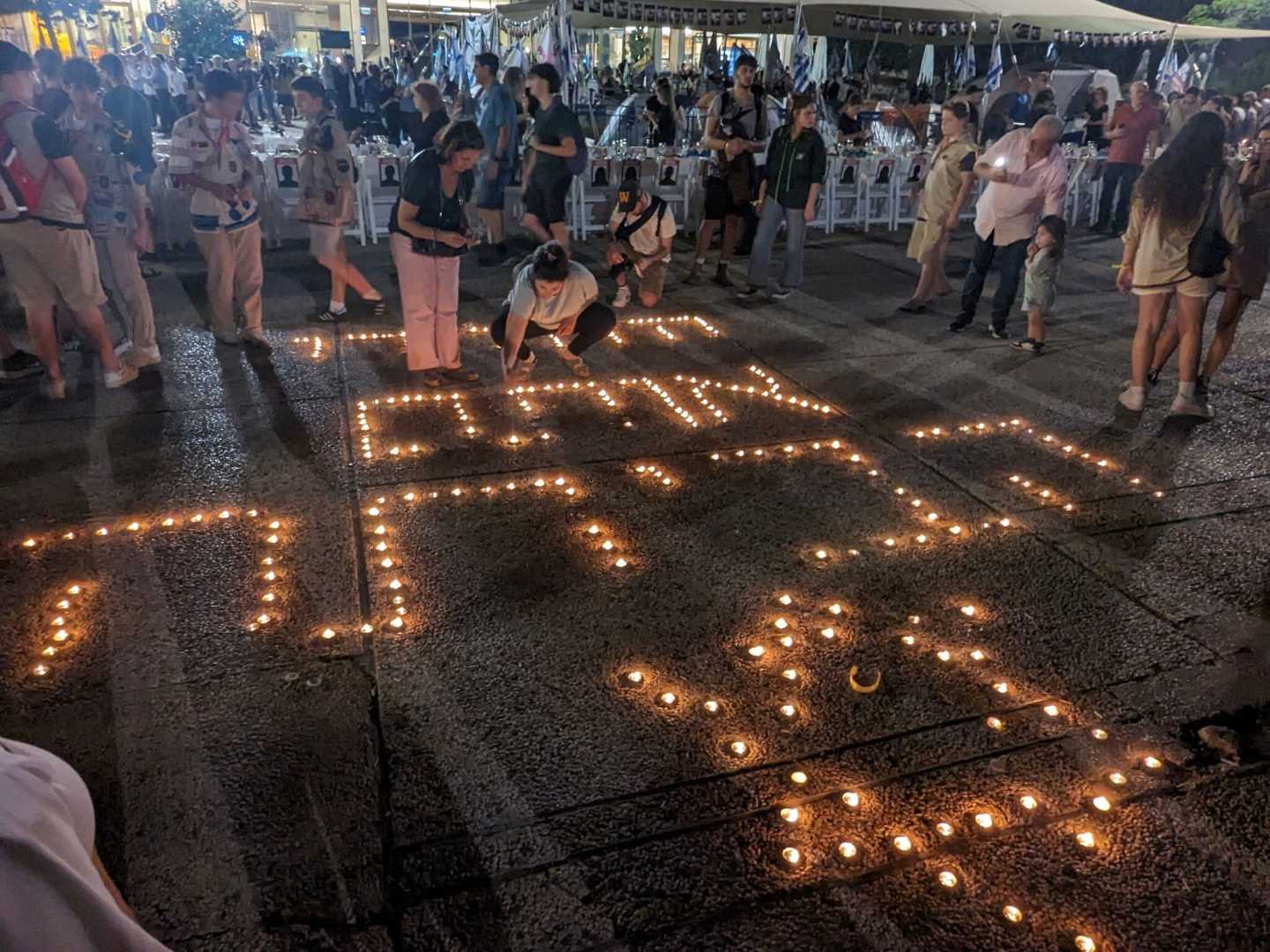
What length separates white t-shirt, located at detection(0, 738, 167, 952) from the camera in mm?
818

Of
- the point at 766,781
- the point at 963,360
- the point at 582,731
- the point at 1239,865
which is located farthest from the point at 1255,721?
the point at 963,360

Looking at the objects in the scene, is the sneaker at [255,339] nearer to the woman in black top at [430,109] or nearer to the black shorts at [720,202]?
the woman in black top at [430,109]

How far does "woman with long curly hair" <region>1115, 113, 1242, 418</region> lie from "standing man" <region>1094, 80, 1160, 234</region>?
19.1 ft

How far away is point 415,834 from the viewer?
7.88 ft

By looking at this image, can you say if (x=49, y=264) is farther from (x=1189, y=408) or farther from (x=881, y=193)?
(x=881, y=193)

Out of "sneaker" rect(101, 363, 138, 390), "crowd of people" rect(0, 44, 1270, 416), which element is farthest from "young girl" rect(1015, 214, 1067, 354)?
"sneaker" rect(101, 363, 138, 390)

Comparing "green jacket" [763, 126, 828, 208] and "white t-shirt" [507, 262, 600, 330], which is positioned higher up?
"green jacket" [763, 126, 828, 208]

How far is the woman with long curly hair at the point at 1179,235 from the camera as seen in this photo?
4.77 meters

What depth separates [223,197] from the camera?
5727 millimetres

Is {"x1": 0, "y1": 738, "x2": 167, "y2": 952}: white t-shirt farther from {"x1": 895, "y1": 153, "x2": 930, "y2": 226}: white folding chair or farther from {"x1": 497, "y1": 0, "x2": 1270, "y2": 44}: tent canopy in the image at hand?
{"x1": 895, "y1": 153, "x2": 930, "y2": 226}: white folding chair

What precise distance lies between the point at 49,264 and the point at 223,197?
1.18 metres

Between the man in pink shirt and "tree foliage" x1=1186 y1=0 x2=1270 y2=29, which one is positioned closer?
the man in pink shirt

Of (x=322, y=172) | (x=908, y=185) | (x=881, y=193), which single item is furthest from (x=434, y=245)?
(x=908, y=185)

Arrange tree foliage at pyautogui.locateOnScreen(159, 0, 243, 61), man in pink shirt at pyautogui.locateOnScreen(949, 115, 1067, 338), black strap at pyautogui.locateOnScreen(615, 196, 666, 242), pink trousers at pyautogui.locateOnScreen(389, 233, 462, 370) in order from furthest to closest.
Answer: tree foliage at pyautogui.locateOnScreen(159, 0, 243, 61)
black strap at pyautogui.locateOnScreen(615, 196, 666, 242)
man in pink shirt at pyautogui.locateOnScreen(949, 115, 1067, 338)
pink trousers at pyautogui.locateOnScreen(389, 233, 462, 370)
